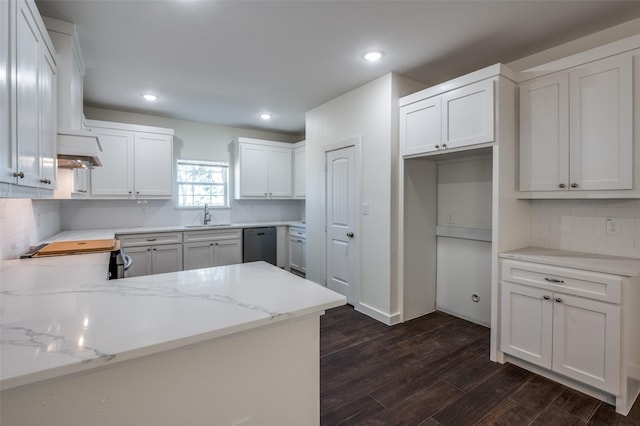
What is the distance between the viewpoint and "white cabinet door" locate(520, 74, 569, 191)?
231cm

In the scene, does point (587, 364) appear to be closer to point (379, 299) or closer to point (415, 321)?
point (415, 321)

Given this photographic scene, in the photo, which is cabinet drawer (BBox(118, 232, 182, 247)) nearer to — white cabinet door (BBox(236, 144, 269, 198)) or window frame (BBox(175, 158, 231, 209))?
window frame (BBox(175, 158, 231, 209))

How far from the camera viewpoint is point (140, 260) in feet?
13.3

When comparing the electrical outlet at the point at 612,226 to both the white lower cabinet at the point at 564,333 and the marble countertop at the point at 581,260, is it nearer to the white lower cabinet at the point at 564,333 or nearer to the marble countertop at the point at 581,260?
the marble countertop at the point at 581,260

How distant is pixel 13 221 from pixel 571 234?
435cm

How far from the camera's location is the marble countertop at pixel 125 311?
0.84 m

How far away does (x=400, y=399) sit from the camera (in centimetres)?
206

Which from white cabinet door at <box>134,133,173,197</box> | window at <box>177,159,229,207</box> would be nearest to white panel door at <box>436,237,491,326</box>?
window at <box>177,159,229,207</box>

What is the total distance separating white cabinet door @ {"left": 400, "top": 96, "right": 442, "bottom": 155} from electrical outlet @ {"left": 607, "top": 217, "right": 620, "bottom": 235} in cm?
138

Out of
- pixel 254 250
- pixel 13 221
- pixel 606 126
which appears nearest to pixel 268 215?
pixel 254 250

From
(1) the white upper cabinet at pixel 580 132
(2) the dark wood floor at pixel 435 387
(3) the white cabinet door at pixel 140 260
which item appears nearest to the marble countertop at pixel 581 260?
(1) the white upper cabinet at pixel 580 132

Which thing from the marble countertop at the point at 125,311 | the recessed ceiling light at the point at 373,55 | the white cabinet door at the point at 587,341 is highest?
the recessed ceiling light at the point at 373,55

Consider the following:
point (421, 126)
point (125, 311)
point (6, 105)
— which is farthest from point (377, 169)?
point (6, 105)

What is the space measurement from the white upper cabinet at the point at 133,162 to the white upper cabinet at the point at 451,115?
3.34 m
